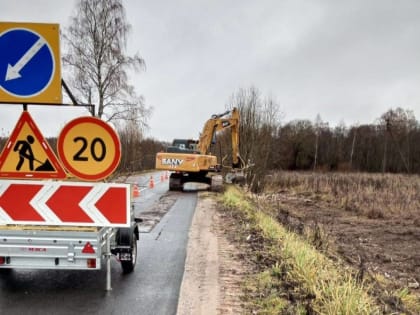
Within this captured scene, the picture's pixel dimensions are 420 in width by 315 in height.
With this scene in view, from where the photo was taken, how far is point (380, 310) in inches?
159

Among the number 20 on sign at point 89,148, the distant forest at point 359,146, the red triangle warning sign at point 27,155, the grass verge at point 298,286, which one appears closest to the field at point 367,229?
the grass verge at point 298,286

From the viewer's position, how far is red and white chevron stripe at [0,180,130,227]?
4156mm

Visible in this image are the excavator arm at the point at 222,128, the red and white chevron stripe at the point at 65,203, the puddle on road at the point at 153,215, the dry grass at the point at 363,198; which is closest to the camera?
the red and white chevron stripe at the point at 65,203

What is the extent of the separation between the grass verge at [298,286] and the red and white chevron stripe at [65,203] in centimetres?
186

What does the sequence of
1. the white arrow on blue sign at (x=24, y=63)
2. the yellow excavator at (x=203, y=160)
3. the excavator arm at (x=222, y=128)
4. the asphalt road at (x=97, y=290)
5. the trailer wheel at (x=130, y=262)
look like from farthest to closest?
the excavator arm at (x=222, y=128), the yellow excavator at (x=203, y=160), the trailer wheel at (x=130, y=262), the asphalt road at (x=97, y=290), the white arrow on blue sign at (x=24, y=63)

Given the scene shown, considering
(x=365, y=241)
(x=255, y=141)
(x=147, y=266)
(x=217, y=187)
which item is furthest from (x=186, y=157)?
(x=147, y=266)

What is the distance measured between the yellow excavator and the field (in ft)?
13.2

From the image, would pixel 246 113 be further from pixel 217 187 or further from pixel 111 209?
pixel 111 209

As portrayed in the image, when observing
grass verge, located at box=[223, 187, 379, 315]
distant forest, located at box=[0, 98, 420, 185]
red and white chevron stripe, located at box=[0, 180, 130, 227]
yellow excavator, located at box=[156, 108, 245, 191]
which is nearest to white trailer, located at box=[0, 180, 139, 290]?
red and white chevron stripe, located at box=[0, 180, 130, 227]

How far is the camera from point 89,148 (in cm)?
414

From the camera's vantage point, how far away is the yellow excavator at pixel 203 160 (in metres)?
20.8

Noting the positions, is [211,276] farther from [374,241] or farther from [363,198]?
[363,198]

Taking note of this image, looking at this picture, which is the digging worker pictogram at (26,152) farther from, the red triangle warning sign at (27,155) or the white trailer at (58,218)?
the white trailer at (58,218)

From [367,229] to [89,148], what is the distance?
40.1 feet
